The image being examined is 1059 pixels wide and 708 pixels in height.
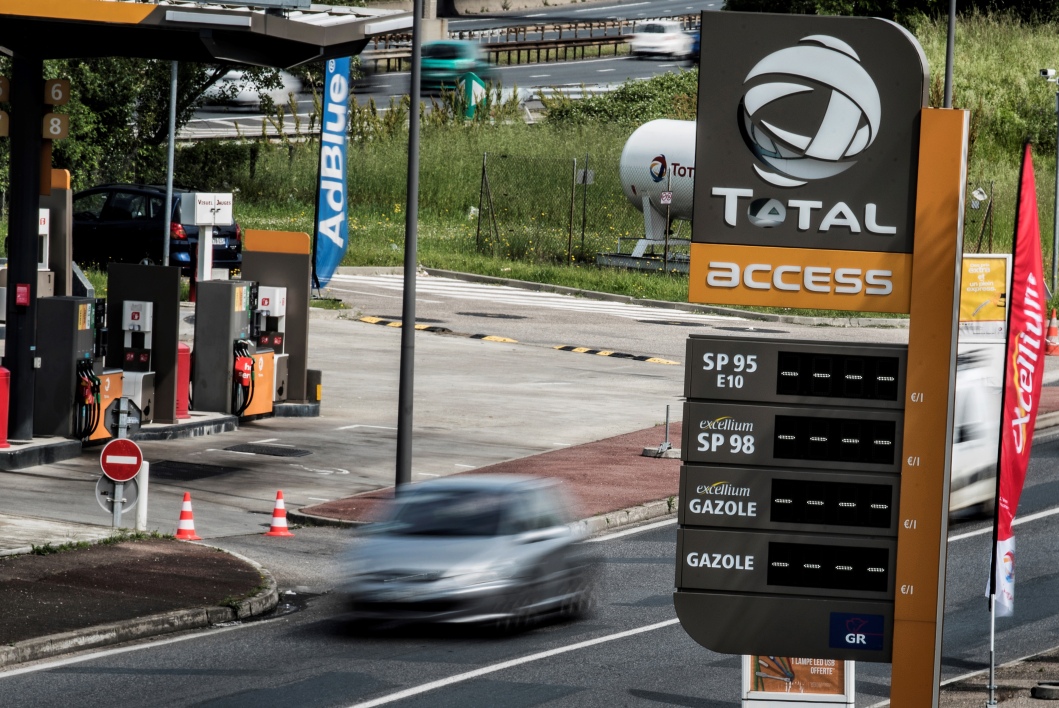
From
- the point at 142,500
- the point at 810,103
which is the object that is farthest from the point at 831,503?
the point at 142,500

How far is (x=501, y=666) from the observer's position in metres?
11.9

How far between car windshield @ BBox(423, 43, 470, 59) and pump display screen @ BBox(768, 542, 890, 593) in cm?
5700

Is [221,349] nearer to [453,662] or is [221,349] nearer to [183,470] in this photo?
[183,470]

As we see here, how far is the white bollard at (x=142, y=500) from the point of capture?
15922 millimetres

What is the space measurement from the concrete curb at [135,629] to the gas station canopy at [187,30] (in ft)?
24.3

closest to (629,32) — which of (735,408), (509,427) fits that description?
(509,427)

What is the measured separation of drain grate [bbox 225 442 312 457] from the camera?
21234 millimetres

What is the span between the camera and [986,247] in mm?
43781

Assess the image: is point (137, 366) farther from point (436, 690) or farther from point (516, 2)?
point (436, 690)

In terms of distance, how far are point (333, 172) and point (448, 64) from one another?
33.2 metres

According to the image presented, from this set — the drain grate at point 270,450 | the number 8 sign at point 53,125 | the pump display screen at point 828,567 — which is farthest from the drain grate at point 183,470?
the pump display screen at point 828,567

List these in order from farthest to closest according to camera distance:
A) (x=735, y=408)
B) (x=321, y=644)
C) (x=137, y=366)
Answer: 1. (x=137, y=366)
2. (x=321, y=644)
3. (x=735, y=408)

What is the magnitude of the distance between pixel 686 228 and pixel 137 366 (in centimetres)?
2456

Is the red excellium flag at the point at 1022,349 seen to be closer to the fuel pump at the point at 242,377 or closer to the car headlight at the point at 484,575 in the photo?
the car headlight at the point at 484,575
